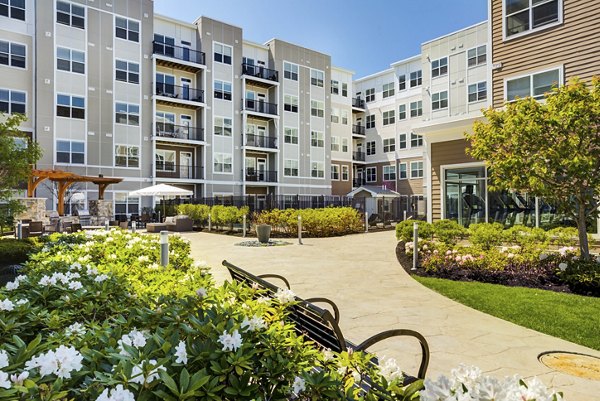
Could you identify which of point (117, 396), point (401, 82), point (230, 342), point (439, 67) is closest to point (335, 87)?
point (401, 82)

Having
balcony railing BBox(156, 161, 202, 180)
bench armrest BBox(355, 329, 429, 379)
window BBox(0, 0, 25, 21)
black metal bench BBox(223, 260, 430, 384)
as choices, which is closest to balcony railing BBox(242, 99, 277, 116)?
balcony railing BBox(156, 161, 202, 180)

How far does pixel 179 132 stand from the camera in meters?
32.5

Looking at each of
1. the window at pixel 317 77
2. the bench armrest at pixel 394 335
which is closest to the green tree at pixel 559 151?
the bench armrest at pixel 394 335

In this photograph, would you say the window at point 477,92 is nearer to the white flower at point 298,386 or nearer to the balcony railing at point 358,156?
the balcony railing at point 358,156

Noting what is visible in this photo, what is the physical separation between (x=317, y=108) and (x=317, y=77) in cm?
Answer: 351

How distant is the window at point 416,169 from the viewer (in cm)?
4059

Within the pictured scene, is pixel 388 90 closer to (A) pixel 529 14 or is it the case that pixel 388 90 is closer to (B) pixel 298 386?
(A) pixel 529 14

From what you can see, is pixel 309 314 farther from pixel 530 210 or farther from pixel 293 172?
pixel 293 172

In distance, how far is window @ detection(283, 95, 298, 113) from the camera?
127 ft

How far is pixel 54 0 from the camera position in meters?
26.4

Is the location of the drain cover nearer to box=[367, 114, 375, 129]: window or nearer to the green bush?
the green bush

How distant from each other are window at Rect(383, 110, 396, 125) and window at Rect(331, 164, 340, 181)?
25.6ft

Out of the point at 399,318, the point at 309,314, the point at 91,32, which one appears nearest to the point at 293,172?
the point at 91,32

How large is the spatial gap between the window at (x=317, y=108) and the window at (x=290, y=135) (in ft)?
10.8
